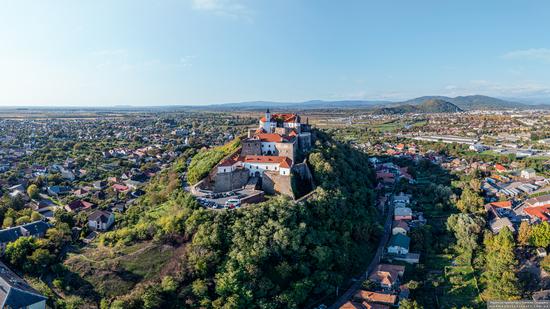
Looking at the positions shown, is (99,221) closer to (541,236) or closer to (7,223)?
(7,223)

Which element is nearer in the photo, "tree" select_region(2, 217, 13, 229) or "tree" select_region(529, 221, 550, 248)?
"tree" select_region(529, 221, 550, 248)

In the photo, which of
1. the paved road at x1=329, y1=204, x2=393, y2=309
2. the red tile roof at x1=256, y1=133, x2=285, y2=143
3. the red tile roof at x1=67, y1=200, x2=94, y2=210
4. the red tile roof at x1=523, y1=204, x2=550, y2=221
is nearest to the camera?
the paved road at x1=329, y1=204, x2=393, y2=309

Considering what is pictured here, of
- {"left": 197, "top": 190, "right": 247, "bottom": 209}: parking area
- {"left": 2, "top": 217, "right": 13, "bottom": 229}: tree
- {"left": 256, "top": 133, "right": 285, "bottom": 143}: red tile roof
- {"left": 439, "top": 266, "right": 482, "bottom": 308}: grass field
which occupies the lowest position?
{"left": 439, "top": 266, "right": 482, "bottom": 308}: grass field

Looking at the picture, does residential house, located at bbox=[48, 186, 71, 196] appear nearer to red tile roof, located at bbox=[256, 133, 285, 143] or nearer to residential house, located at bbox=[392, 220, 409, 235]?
red tile roof, located at bbox=[256, 133, 285, 143]

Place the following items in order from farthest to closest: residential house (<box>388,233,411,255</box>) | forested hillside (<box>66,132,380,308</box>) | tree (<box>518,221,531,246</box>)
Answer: residential house (<box>388,233,411,255</box>) → tree (<box>518,221,531,246</box>) → forested hillside (<box>66,132,380,308</box>)

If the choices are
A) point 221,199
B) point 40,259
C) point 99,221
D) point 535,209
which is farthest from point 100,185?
point 535,209

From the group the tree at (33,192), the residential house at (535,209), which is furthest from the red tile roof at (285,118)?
the tree at (33,192)

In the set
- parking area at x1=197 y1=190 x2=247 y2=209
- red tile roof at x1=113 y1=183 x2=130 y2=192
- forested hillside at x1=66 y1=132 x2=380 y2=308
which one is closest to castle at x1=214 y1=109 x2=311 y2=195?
parking area at x1=197 y1=190 x2=247 y2=209

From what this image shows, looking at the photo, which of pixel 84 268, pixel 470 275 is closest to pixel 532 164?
pixel 470 275
